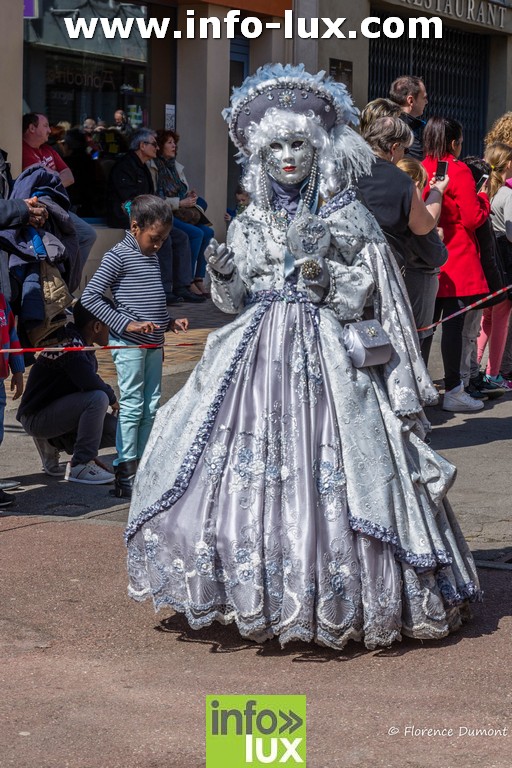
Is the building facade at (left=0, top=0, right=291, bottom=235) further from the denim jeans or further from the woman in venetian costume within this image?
the woman in venetian costume

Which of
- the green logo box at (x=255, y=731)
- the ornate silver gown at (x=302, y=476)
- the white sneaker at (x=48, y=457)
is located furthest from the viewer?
the white sneaker at (x=48, y=457)

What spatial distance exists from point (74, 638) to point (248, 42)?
1220 cm

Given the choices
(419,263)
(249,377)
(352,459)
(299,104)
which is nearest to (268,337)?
(249,377)

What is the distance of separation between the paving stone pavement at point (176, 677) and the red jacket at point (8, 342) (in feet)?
2.61

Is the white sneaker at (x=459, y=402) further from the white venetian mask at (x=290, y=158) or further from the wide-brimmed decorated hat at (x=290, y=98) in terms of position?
the white venetian mask at (x=290, y=158)

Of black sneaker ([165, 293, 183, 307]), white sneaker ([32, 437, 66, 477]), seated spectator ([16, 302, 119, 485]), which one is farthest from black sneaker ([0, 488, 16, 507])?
black sneaker ([165, 293, 183, 307])

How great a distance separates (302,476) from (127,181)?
926 cm

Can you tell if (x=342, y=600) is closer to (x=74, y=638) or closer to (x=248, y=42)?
(x=74, y=638)

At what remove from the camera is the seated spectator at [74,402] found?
717cm

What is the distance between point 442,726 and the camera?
4020 millimetres

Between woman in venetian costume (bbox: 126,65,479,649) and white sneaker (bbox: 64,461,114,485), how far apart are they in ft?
7.92

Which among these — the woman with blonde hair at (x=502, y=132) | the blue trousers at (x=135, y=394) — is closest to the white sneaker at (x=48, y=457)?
the blue trousers at (x=135, y=394)

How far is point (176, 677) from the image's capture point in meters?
4.47

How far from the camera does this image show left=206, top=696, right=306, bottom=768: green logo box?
12.2 ft
